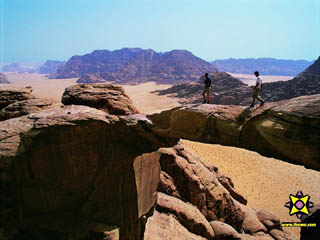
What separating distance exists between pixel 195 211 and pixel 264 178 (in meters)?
9.49

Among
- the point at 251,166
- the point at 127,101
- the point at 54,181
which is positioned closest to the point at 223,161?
the point at 251,166

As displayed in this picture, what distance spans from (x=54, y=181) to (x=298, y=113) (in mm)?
7196

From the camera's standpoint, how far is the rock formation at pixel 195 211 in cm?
950

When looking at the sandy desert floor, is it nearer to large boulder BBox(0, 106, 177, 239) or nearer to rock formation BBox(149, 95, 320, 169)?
rock formation BBox(149, 95, 320, 169)

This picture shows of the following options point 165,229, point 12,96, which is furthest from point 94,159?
point 12,96

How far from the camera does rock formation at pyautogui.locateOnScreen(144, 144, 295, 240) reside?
374 inches

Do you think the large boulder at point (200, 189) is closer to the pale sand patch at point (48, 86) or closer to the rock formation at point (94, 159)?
the rock formation at point (94, 159)

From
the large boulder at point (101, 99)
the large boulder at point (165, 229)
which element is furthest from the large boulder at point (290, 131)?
the large boulder at point (165, 229)

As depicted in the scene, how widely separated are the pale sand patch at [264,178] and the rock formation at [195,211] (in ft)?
6.61

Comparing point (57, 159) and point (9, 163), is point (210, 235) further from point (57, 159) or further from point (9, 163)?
point (9, 163)

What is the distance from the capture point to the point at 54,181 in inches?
287

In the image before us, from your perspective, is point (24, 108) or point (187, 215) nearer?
point (24, 108)

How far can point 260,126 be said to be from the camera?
6.37m

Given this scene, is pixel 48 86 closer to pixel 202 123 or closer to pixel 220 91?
pixel 220 91
